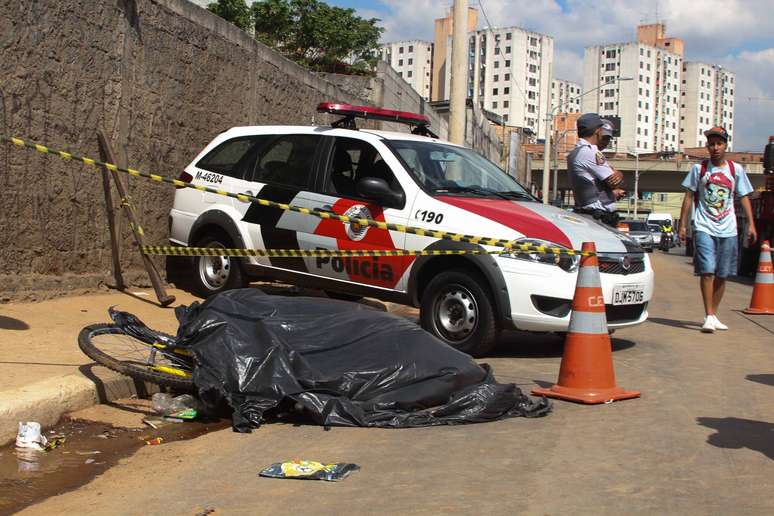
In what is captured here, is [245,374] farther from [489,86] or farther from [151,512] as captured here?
[489,86]

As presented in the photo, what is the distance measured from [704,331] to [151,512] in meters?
6.95

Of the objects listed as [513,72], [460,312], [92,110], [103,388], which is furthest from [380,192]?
[513,72]

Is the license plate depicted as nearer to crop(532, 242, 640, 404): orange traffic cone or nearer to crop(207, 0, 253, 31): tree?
crop(532, 242, 640, 404): orange traffic cone

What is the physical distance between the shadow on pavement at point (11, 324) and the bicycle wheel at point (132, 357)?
1.49 meters

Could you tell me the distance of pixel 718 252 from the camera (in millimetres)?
9242

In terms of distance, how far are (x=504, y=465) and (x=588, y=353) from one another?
1698 mm

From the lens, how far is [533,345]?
8234 mm

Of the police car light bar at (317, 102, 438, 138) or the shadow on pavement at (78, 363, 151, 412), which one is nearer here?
the shadow on pavement at (78, 363, 151, 412)

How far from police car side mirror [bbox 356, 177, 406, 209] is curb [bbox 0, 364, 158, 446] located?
8.45 feet

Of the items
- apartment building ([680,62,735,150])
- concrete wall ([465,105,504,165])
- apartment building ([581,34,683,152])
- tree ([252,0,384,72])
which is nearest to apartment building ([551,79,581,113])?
apartment building ([581,34,683,152])

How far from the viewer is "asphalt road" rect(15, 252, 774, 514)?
370cm

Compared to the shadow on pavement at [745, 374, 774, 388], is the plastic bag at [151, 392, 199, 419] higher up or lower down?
lower down

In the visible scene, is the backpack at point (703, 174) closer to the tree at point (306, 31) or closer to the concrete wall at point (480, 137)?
A: the concrete wall at point (480, 137)

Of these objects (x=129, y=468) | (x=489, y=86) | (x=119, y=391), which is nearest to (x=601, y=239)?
(x=119, y=391)
